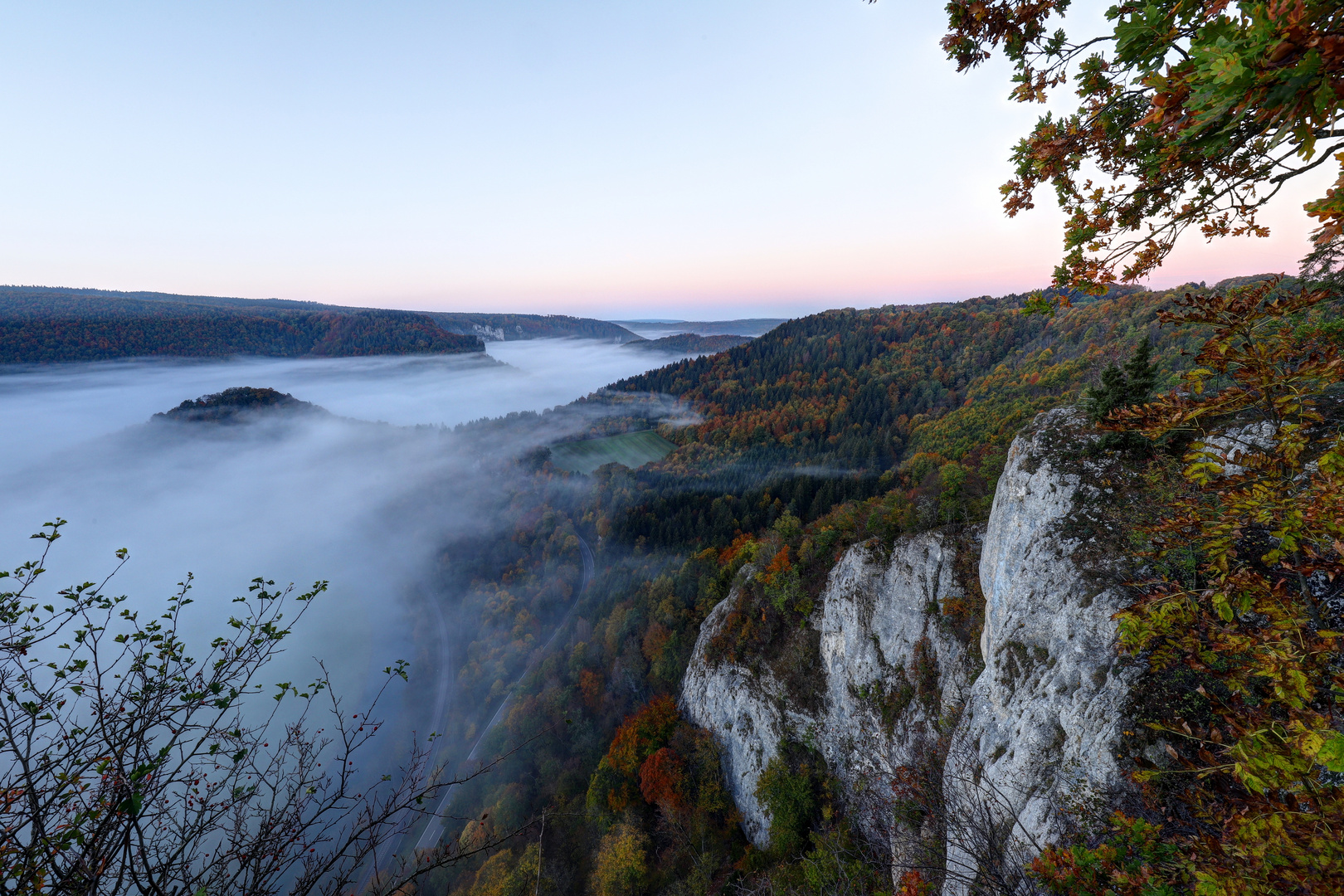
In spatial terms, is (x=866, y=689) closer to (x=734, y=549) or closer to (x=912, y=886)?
(x=912, y=886)

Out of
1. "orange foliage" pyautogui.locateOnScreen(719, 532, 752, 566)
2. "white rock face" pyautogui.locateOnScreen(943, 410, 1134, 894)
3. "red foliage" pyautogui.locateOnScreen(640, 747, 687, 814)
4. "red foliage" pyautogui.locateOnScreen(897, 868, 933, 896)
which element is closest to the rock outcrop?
"white rock face" pyautogui.locateOnScreen(943, 410, 1134, 894)

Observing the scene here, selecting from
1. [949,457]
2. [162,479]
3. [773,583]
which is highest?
[949,457]

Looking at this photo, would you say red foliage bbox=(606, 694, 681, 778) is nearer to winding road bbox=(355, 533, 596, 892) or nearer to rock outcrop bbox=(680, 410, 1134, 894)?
rock outcrop bbox=(680, 410, 1134, 894)

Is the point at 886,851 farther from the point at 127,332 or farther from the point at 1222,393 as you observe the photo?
the point at 127,332

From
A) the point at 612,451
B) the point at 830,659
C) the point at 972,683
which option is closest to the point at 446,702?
the point at 830,659

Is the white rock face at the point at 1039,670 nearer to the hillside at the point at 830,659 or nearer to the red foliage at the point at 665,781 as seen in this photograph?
the hillside at the point at 830,659

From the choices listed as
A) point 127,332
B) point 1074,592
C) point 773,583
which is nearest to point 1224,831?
point 1074,592

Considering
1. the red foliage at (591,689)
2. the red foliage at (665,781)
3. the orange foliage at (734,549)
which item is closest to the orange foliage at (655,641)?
the red foliage at (591,689)
